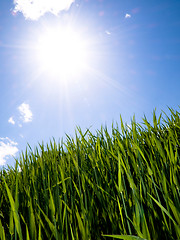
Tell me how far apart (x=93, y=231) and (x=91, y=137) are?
33.3 inches

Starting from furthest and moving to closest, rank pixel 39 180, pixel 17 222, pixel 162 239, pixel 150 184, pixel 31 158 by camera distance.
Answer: pixel 31 158 → pixel 39 180 → pixel 150 184 → pixel 162 239 → pixel 17 222

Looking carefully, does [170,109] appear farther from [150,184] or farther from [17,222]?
[17,222]

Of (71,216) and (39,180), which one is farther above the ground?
(39,180)

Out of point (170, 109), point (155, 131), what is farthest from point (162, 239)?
point (170, 109)

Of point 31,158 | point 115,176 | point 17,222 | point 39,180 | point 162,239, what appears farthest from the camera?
point 31,158

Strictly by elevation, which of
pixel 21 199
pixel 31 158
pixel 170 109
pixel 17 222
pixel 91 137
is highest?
pixel 170 109

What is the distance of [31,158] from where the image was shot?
1.42 metres

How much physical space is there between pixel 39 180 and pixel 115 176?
0.47 metres

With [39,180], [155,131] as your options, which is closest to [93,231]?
[39,180]

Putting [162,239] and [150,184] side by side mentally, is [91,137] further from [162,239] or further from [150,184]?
[162,239]

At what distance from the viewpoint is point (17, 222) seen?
552 millimetres

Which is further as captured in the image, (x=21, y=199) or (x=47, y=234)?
(x=21, y=199)

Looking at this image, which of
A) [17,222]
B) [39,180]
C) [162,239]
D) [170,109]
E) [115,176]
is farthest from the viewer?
[170,109]

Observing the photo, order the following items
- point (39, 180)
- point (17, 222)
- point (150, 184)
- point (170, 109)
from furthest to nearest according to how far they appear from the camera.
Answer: point (170, 109) < point (39, 180) < point (150, 184) < point (17, 222)
